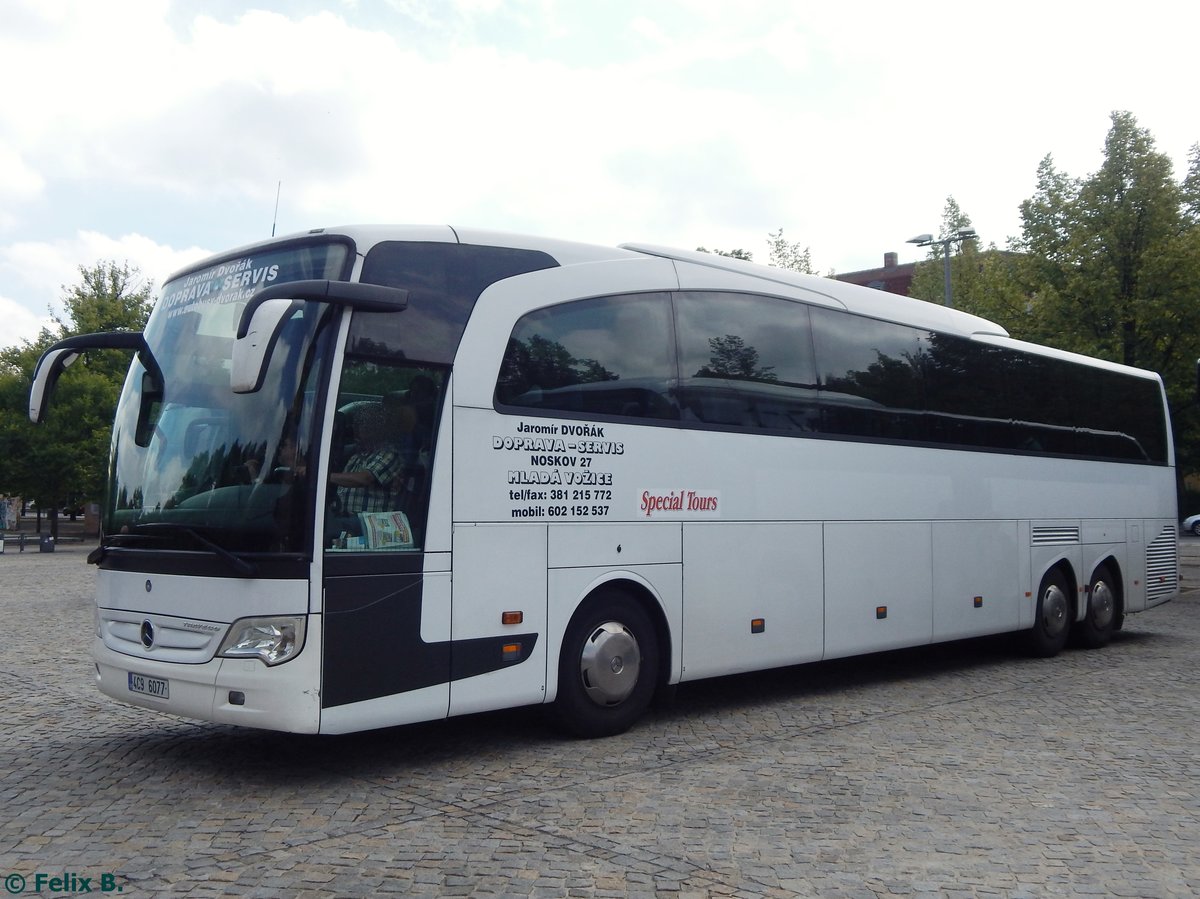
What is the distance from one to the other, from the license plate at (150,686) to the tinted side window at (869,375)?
6032 millimetres

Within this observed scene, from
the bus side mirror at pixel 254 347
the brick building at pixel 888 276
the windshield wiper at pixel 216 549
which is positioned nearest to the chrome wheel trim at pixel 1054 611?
the windshield wiper at pixel 216 549

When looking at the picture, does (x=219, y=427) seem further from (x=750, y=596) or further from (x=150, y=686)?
(x=750, y=596)

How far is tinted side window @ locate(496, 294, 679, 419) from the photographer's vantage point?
8211 mm

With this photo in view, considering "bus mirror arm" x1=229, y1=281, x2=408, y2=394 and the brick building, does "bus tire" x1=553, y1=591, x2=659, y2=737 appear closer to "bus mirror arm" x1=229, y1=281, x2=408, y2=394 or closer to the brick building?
"bus mirror arm" x1=229, y1=281, x2=408, y2=394

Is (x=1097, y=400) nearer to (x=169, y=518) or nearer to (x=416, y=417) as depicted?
(x=416, y=417)

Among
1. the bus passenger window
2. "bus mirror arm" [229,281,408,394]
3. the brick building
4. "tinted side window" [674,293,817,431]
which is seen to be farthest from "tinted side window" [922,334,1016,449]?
the brick building

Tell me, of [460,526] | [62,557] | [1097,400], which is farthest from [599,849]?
[62,557]

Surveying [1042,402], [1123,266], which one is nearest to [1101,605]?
[1042,402]

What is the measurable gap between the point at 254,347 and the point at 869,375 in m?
6.63

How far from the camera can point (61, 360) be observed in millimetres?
8062

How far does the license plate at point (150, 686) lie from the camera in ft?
23.7

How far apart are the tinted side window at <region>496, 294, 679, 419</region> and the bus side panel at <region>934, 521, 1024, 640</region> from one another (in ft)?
14.6

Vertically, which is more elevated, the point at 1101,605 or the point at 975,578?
the point at 975,578

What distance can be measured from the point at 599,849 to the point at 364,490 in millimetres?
2661
